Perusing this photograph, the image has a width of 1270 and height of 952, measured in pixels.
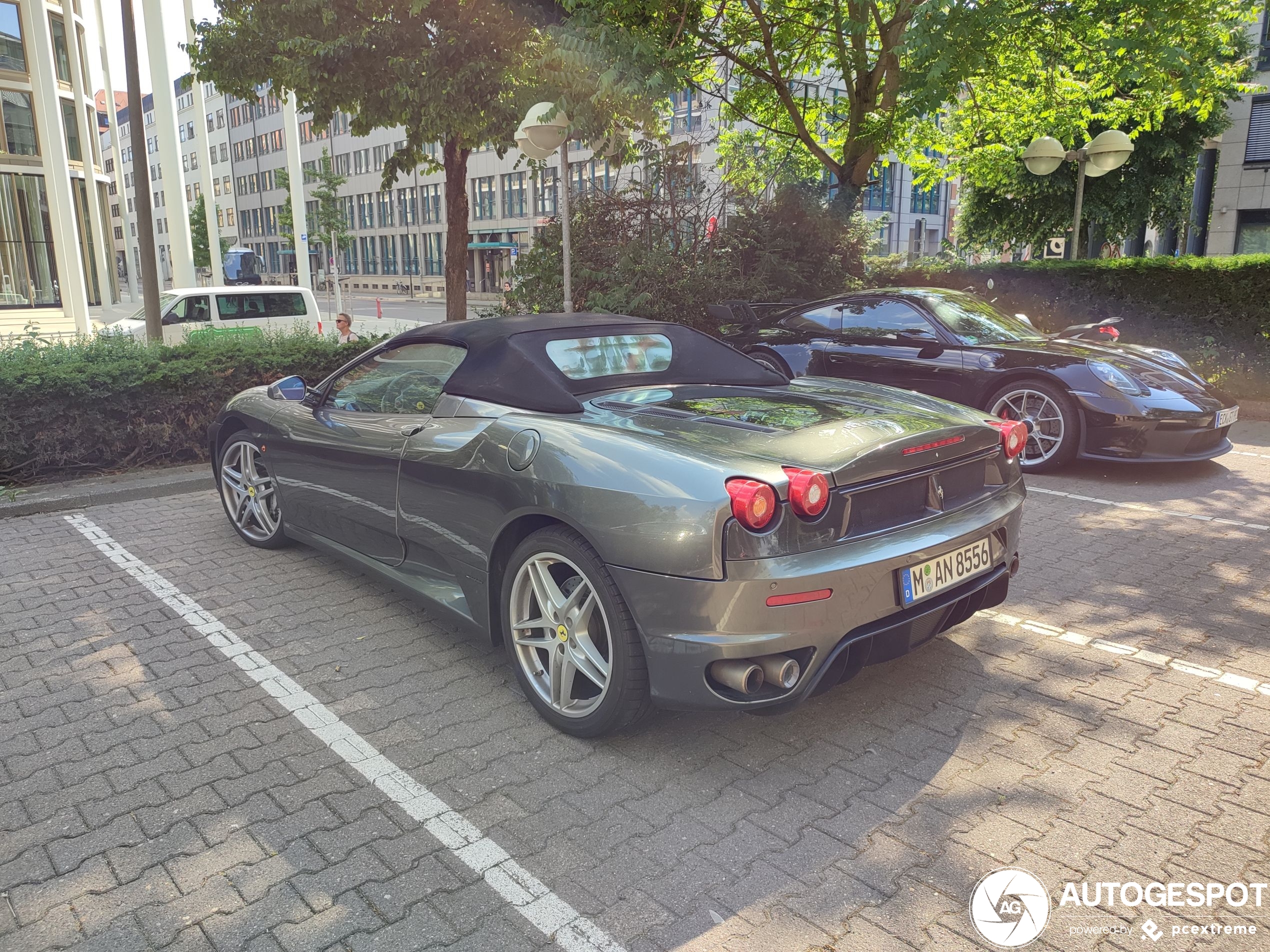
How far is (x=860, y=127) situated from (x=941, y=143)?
5.10 m

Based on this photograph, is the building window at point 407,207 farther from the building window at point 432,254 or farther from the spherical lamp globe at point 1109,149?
the spherical lamp globe at point 1109,149

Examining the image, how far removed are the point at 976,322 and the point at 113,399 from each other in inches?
289

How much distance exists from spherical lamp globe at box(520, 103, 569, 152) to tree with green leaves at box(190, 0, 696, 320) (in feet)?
1.96

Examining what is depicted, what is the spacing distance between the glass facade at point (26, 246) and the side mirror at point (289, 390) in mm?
28744

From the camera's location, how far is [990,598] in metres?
3.43

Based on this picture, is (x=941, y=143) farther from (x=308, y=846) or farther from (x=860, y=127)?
(x=308, y=846)

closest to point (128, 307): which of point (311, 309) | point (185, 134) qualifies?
point (311, 309)

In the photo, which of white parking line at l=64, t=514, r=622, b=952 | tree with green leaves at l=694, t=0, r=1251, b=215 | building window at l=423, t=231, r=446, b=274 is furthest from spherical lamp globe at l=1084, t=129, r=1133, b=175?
building window at l=423, t=231, r=446, b=274

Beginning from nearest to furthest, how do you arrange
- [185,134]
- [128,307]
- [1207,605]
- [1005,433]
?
[1005,433] < [1207,605] < [128,307] < [185,134]

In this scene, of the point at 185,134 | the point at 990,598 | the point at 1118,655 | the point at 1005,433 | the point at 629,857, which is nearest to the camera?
the point at 629,857

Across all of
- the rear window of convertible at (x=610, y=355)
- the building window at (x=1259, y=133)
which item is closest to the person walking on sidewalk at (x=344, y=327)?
the rear window of convertible at (x=610, y=355)

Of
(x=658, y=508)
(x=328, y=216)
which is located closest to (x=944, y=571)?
(x=658, y=508)

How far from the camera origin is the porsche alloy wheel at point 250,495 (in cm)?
531

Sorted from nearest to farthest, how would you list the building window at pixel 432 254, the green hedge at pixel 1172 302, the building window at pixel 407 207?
the green hedge at pixel 1172 302 → the building window at pixel 432 254 → the building window at pixel 407 207
